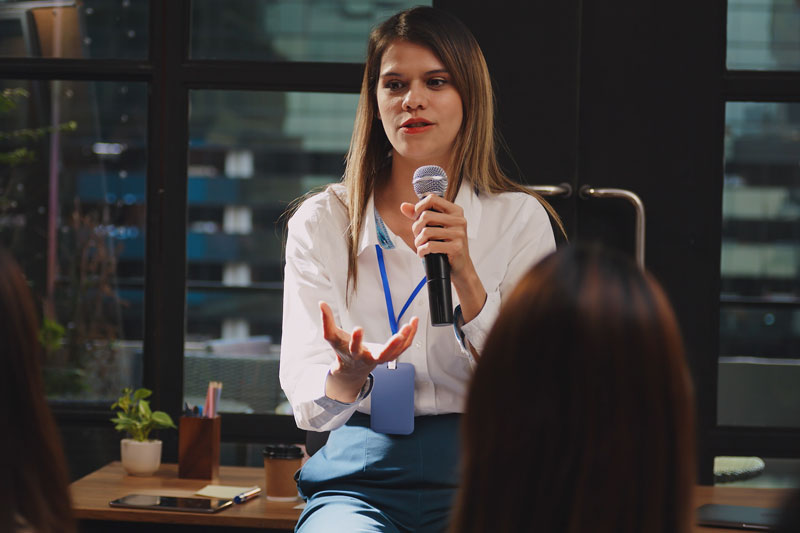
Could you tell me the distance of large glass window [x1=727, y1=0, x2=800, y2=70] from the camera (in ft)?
8.72

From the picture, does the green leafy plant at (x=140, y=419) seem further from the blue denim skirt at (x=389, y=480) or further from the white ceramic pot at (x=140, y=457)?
the blue denim skirt at (x=389, y=480)

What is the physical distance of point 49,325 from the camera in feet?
9.59

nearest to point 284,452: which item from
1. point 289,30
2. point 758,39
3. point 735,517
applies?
point 735,517

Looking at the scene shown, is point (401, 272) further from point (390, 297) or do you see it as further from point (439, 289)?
point (439, 289)

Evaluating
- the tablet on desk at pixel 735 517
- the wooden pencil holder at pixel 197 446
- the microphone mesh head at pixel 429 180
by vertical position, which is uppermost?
the microphone mesh head at pixel 429 180

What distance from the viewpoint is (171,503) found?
2.18 meters

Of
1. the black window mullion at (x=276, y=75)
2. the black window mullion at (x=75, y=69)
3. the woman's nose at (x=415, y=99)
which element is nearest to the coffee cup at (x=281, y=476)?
the woman's nose at (x=415, y=99)

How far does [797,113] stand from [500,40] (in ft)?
3.24

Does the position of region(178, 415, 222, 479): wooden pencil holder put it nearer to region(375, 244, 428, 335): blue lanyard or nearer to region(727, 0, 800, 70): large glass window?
region(375, 244, 428, 335): blue lanyard

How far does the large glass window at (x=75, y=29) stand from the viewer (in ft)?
9.28

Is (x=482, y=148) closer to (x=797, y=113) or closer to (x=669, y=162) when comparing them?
(x=669, y=162)

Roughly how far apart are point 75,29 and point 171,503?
5.20 ft

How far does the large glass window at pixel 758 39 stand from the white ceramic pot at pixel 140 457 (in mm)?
2011

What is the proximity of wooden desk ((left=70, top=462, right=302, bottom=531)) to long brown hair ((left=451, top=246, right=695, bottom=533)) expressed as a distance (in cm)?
144
